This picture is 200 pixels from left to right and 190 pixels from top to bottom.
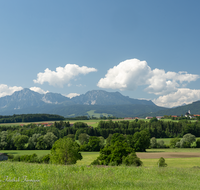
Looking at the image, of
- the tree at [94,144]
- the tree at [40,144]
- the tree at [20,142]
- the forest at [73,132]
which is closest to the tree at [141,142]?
the forest at [73,132]

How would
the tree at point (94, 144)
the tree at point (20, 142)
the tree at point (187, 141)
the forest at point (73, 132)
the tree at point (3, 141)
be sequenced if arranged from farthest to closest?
the tree at point (3, 141), the forest at point (73, 132), the tree at point (20, 142), the tree at point (187, 141), the tree at point (94, 144)

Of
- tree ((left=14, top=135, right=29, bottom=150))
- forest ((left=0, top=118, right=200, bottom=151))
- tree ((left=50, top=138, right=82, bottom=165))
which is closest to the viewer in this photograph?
tree ((left=50, top=138, right=82, bottom=165))

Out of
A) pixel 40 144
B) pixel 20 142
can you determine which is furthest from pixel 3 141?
pixel 40 144

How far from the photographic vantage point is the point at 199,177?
15883 mm

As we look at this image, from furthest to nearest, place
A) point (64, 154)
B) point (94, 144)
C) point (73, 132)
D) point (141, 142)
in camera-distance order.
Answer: point (73, 132) < point (94, 144) < point (141, 142) < point (64, 154)

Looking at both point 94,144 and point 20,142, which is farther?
point 20,142

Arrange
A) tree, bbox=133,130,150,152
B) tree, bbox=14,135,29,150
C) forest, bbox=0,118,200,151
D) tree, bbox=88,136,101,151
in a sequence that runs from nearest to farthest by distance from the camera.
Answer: tree, bbox=133,130,150,152, tree, bbox=88,136,101,151, tree, bbox=14,135,29,150, forest, bbox=0,118,200,151

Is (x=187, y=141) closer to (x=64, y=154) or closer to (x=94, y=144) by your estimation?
(x=94, y=144)

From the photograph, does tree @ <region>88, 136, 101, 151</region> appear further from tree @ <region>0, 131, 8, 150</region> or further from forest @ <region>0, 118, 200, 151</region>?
tree @ <region>0, 131, 8, 150</region>

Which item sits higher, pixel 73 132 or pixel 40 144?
pixel 40 144

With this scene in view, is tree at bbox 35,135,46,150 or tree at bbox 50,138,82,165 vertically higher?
tree at bbox 50,138,82,165

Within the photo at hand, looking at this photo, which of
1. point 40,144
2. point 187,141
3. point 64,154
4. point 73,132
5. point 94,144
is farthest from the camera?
point 73,132

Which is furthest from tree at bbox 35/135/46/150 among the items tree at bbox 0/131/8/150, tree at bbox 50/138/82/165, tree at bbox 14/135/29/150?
tree at bbox 50/138/82/165

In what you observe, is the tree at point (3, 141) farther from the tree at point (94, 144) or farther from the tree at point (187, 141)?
the tree at point (187, 141)
